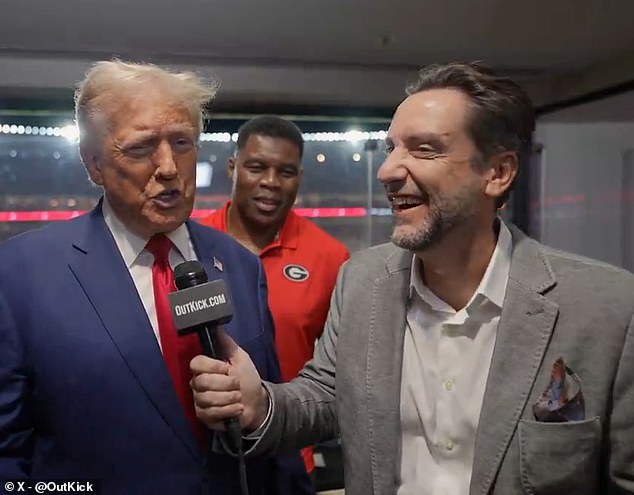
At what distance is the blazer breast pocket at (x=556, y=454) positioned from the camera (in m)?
1.09

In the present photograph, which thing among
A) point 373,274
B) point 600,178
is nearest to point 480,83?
point 373,274

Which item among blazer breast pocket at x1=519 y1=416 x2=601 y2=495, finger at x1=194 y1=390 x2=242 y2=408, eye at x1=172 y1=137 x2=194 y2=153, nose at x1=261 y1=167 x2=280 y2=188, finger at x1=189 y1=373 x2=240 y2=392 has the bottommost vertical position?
blazer breast pocket at x1=519 y1=416 x2=601 y2=495

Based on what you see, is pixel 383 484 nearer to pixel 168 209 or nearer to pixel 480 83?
pixel 168 209

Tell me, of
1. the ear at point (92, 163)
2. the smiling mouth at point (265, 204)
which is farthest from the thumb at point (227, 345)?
the smiling mouth at point (265, 204)

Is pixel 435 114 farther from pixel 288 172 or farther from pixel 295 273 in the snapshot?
pixel 288 172

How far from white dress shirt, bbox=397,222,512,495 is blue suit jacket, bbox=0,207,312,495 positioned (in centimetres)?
38

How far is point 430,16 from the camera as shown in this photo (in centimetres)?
277

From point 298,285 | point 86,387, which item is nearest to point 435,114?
point 86,387

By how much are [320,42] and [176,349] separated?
226 centimetres

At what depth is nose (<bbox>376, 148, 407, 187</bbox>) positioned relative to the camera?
1229mm

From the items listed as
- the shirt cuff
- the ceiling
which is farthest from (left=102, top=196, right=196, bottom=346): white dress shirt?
the ceiling

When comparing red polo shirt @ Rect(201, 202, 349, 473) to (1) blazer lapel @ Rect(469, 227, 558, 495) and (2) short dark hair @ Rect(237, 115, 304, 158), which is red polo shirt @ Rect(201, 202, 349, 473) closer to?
(2) short dark hair @ Rect(237, 115, 304, 158)

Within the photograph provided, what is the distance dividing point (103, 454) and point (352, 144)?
3022 mm

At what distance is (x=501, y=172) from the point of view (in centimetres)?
130
